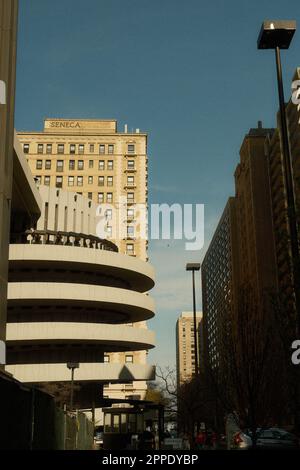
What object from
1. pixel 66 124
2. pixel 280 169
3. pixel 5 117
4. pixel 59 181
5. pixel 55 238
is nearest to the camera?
pixel 5 117

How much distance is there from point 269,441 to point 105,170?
9000 centimetres

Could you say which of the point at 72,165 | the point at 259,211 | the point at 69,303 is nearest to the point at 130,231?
the point at 72,165

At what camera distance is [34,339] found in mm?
48250

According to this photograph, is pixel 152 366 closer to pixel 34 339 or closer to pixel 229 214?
pixel 34 339

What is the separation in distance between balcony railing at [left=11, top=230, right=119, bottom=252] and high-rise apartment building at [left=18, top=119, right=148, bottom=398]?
47.1 metres

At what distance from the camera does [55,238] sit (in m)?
53.4

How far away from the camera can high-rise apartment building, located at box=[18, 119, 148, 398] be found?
106125 millimetres

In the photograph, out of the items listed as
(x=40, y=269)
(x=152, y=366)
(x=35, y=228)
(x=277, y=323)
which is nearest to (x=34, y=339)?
(x=40, y=269)

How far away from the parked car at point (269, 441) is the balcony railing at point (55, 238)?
33.1 metres

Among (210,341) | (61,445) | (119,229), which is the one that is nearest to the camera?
(61,445)

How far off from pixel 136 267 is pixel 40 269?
29.2ft

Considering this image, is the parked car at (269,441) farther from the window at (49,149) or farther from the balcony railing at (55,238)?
the window at (49,149)

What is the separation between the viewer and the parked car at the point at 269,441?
21219mm

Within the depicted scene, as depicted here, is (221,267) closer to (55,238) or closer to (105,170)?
(105,170)
